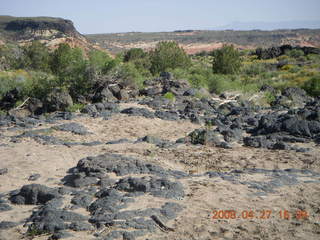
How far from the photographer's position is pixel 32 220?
5586mm

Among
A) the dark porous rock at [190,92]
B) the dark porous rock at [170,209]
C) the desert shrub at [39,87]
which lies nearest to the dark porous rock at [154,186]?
the dark porous rock at [170,209]

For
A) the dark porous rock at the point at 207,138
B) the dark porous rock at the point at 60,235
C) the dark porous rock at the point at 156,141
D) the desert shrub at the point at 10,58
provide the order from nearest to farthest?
the dark porous rock at the point at 60,235, the dark porous rock at the point at 156,141, the dark porous rock at the point at 207,138, the desert shrub at the point at 10,58

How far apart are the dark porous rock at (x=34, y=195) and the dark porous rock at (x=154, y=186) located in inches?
48.2

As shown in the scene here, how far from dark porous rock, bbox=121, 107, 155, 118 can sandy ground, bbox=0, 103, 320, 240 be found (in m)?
0.94

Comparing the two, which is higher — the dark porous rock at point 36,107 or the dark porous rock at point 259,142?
the dark porous rock at point 259,142

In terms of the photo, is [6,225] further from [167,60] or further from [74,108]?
[167,60]

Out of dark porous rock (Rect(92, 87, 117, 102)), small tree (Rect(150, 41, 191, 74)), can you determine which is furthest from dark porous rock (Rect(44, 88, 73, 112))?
small tree (Rect(150, 41, 191, 74))

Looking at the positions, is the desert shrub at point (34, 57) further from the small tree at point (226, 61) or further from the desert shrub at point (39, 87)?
the small tree at point (226, 61)

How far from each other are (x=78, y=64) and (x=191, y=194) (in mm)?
11607

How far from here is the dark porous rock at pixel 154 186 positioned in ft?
20.8

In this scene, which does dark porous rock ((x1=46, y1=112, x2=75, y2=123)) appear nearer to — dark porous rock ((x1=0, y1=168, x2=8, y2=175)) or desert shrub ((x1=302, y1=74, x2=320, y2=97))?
dark porous rock ((x1=0, y1=168, x2=8, y2=175))

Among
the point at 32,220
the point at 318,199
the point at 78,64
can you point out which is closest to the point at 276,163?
the point at 318,199
